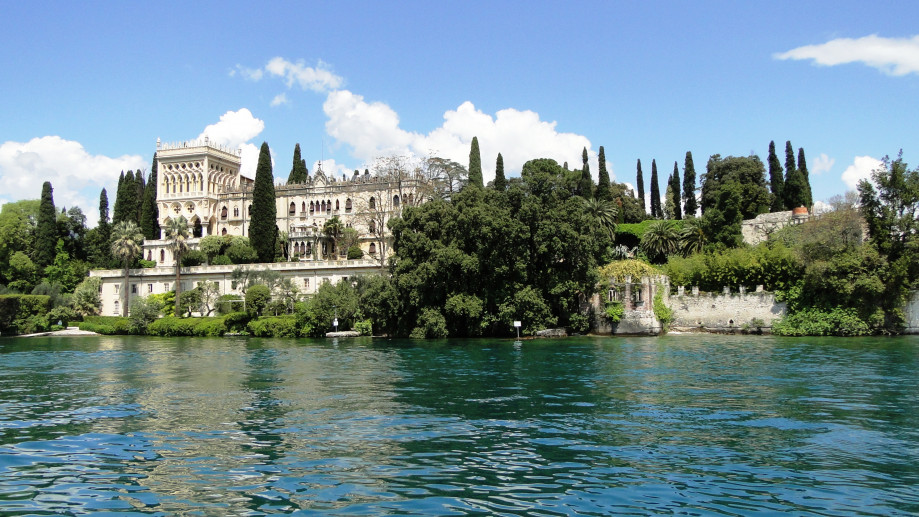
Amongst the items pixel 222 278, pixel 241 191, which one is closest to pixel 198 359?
pixel 222 278

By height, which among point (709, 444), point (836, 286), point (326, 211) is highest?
point (326, 211)

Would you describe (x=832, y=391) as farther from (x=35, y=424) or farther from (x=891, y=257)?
(x=891, y=257)

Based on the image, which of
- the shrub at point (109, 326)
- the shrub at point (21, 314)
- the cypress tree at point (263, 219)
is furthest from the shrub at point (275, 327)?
the shrub at point (21, 314)

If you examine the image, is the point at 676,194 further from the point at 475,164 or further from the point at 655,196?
the point at 475,164

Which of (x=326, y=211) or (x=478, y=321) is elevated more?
(x=326, y=211)

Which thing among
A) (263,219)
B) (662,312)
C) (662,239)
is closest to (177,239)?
(263,219)

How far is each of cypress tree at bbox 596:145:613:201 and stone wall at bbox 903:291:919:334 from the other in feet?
96.5

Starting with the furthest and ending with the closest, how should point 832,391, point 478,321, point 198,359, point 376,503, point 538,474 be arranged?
1. point 478,321
2. point 198,359
3. point 832,391
4. point 538,474
5. point 376,503

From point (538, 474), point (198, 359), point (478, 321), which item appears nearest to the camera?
point (538, 474)

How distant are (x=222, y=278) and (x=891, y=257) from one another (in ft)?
173

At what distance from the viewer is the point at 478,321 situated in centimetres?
4575

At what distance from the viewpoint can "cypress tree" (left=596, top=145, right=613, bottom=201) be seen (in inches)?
2680

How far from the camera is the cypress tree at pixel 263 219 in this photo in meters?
69.4

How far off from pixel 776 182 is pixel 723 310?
27.2 metres
